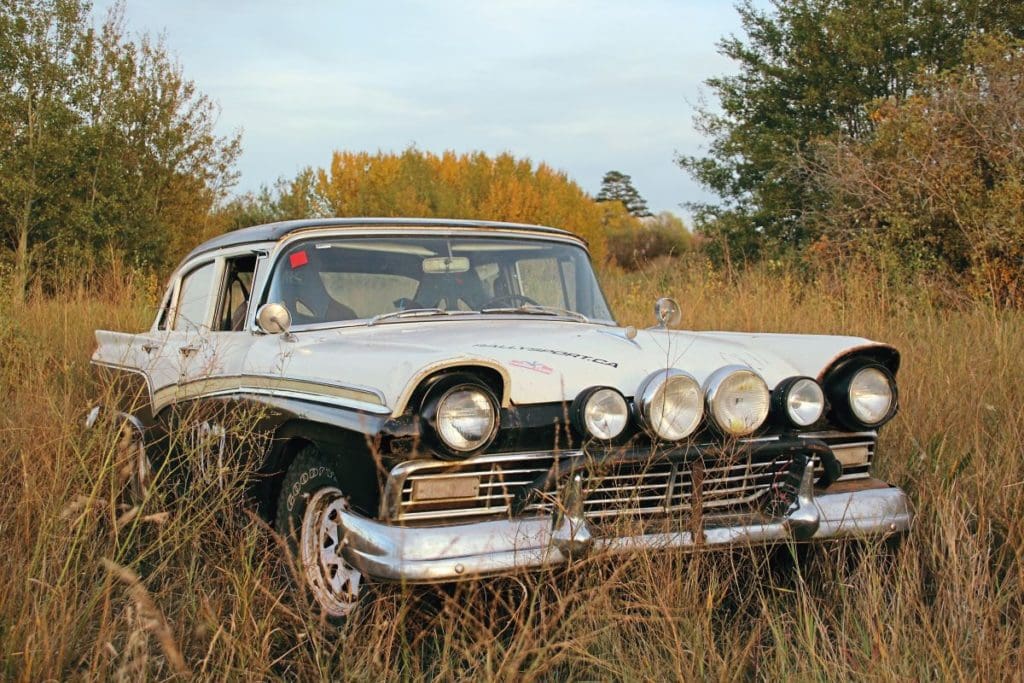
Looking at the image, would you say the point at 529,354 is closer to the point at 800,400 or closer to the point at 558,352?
the point at 558,352

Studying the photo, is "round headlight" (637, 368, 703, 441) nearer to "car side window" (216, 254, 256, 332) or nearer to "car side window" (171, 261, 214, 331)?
"car side window" (216, 254, 256, 332)

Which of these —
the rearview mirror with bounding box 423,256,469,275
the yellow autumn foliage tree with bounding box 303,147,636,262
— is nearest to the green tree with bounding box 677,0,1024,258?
the yellow autumn foliage tree with bounding box 303,147,636,262

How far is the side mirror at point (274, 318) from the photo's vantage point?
3529 mm

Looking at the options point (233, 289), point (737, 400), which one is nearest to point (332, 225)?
point (233, 289)

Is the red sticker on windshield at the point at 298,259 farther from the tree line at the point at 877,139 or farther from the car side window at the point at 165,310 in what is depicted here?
the tree line at the point at 877,139

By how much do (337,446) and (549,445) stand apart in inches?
25.4

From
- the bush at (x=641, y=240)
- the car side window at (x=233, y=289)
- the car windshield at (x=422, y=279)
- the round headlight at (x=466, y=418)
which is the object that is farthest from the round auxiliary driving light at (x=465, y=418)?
the bush at (x=641, y=240)

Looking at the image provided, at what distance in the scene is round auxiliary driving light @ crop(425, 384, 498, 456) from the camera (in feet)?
8.79

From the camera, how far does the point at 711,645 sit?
2461 mm

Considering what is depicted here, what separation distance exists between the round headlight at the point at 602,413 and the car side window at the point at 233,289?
200 cm

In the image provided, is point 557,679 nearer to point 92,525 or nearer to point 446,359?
point 446,359

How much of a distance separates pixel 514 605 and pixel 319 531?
2.24ft

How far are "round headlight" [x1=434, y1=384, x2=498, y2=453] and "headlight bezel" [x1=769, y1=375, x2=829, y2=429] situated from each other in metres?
1.06

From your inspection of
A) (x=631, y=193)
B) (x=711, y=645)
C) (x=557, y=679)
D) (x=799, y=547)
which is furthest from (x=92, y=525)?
(x=631, y=193)
